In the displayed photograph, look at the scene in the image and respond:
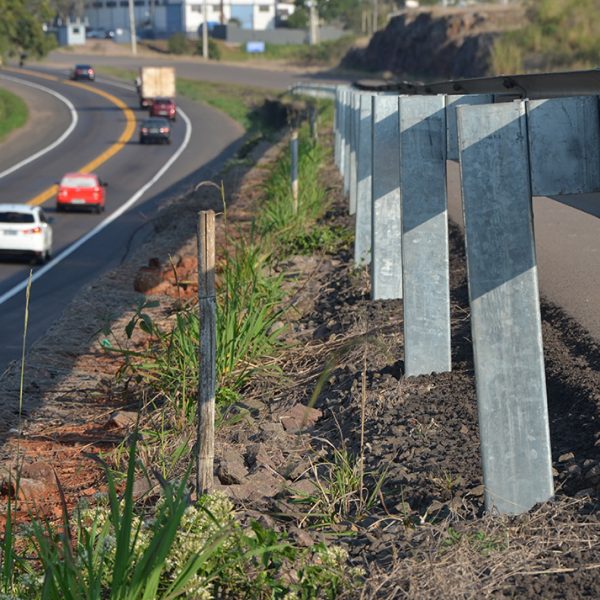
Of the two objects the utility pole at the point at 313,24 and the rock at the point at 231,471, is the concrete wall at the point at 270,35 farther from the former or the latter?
the rock at the point at 231,471

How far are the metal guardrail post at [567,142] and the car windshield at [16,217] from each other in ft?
71.0

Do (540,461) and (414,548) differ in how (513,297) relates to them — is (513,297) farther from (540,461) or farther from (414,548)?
(414,548)

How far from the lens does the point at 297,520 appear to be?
223 inches

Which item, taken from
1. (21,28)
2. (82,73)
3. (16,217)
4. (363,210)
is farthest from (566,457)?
(82,73)

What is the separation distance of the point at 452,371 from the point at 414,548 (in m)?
2.81

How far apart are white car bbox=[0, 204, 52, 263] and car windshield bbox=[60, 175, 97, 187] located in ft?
30.5

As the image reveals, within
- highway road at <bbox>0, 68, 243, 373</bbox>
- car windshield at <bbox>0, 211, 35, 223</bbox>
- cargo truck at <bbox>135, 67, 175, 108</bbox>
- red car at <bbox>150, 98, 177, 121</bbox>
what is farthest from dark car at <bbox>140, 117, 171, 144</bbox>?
car windshield at <bbox>0, 211, 35, 223</bbox>

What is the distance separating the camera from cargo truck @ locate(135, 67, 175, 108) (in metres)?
78.2

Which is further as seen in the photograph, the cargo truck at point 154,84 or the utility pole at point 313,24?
the utility pole at point 313,24

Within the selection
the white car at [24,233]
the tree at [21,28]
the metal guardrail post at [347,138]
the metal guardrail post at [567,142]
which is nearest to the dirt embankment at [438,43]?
the tree at [21,28]

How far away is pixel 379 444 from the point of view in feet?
21.9

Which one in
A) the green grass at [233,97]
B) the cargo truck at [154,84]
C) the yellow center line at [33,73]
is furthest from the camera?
the yellow center line at [33,73]

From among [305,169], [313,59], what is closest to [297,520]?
[305,169]

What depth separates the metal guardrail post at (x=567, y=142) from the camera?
5.27 m
